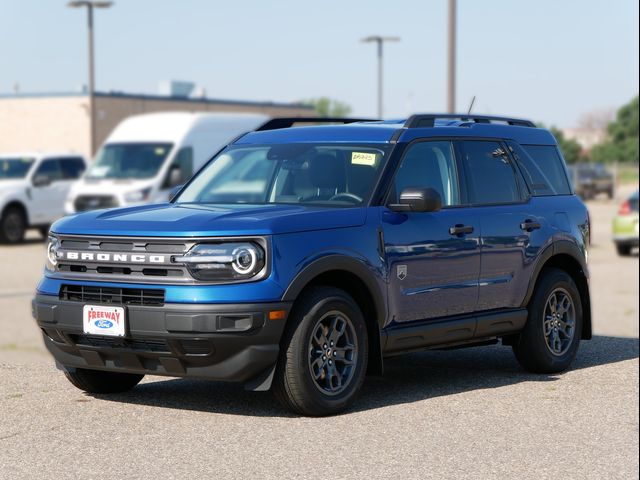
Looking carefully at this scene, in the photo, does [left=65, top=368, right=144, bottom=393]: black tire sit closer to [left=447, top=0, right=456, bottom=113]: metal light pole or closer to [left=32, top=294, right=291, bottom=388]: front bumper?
[left=32, top=294, right=291, bottom=388]: front bumper

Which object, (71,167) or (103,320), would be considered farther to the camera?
(71,167)

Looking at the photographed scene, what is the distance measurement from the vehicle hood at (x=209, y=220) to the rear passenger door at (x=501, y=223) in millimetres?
1272

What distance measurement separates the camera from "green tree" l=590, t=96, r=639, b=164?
2680cm

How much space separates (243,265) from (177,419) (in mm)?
1020

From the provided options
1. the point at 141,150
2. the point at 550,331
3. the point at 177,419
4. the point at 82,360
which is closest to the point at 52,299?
the point at 82,360

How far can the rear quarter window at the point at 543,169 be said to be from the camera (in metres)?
9.65

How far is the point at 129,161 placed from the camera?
89.6 feet

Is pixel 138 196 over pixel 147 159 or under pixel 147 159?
under

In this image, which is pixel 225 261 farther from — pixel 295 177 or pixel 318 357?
pixel 295 177

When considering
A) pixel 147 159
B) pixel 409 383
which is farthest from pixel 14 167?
pixel 409 383

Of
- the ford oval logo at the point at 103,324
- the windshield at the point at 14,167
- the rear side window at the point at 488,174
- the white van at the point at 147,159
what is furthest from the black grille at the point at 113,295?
the windshield at the point at 14,167

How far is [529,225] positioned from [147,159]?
18704mm

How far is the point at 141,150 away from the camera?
27.3 m

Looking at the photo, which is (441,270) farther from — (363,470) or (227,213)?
(363,470)
